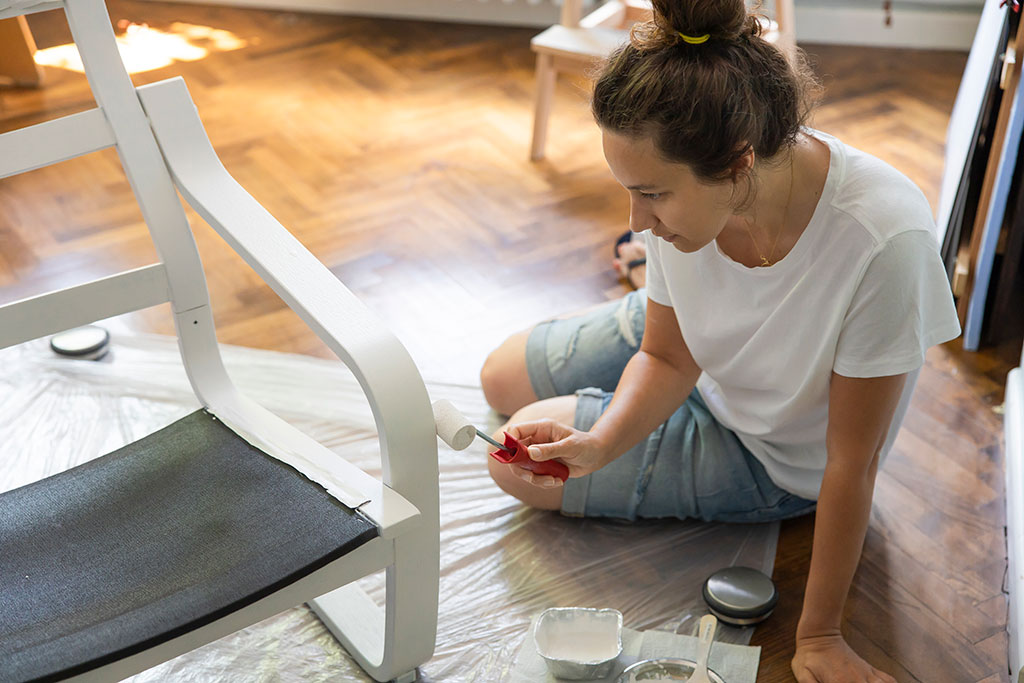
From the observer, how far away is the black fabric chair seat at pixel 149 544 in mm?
931

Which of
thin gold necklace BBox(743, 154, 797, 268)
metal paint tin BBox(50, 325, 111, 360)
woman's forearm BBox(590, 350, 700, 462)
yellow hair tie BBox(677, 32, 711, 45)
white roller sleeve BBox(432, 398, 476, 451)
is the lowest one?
metal paint tin BBox(50, 325, 111, 360)

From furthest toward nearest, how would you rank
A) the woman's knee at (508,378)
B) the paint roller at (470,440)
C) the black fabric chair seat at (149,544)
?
1. the woman's knee at (508,378)
2. the paint roller at (470,440)
3. the black fabric chair seat at (149,544)

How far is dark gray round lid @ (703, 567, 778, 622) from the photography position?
1.32 meters

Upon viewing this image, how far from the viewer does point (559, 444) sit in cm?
118

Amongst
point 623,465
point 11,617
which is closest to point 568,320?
point 623,465

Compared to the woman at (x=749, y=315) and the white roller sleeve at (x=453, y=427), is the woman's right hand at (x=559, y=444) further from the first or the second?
the white roller sleeve at (x=453, y=427)

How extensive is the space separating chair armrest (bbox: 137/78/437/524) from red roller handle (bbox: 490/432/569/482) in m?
0.09

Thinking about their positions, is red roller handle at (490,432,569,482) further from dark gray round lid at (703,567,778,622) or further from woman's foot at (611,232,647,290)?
woman's foot at (611,232,647,290)

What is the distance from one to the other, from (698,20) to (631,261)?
1.07m

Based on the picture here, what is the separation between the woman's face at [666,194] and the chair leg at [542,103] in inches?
54.5

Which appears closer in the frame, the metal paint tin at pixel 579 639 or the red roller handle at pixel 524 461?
the red roller handle at pixel 524 461

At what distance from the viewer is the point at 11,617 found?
Answer: 3.14 feet

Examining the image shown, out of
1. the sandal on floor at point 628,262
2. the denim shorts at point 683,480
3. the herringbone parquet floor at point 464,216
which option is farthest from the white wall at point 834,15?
the denim shorts at point 683,480

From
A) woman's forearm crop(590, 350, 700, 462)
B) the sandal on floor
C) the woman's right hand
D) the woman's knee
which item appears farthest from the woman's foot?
the woman's right hand
